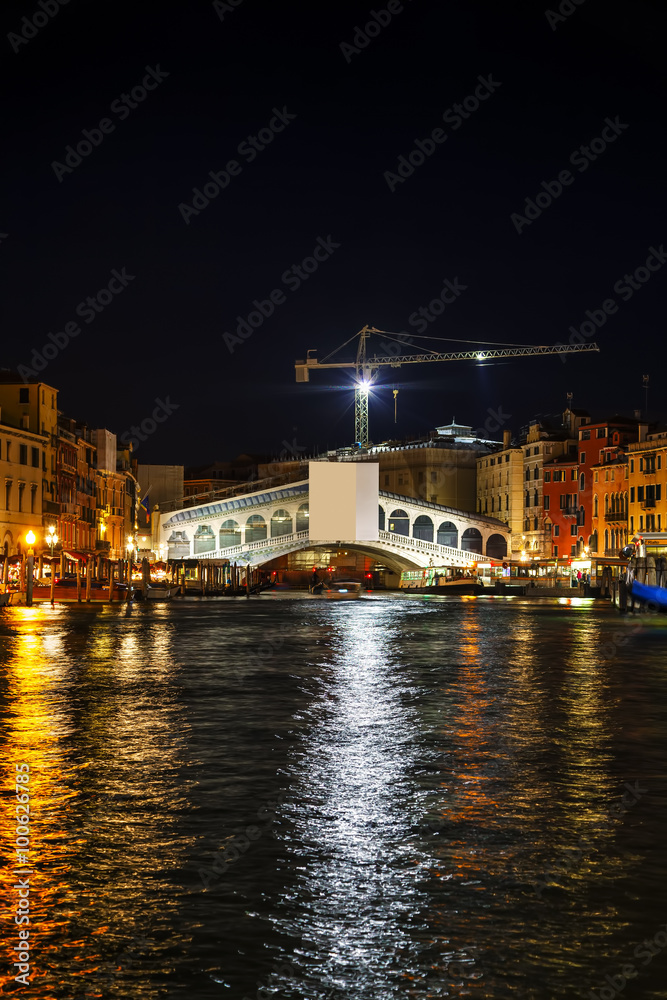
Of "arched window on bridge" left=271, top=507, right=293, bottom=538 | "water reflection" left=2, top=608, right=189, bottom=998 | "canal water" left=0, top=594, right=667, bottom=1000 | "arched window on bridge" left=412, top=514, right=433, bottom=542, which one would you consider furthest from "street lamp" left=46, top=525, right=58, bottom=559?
"canal water" left=0, top=594, right=667, bottom=1000

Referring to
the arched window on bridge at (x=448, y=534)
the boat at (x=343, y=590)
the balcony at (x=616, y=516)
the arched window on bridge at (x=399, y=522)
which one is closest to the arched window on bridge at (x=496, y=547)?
the arched window on bridge at (x=448, y=534)

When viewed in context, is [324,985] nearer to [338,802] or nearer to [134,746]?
[338,802]

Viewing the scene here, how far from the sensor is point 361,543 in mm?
71938

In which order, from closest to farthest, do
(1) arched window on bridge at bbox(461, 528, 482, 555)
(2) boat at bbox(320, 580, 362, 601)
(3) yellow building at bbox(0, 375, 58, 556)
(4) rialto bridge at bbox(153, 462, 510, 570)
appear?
1. (3) yellow building at bbox(0, 375, 58, 556)
2. (2) boat at bbox(320, 580, 362, 601)
3. (4) rialto bridge at bbox(153, 462, 510, 570)
4. (1) arched window on bridge at bbox(461, 528, 482, 555)

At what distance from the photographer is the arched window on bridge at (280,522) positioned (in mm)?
82188

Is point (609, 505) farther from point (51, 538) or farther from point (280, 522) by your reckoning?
point (51, 538)

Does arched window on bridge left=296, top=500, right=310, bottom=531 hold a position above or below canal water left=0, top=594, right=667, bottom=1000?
above

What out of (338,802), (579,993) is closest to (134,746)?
(338,802)

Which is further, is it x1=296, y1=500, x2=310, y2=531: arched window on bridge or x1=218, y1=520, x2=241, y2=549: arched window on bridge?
x1=296, y1=500, x2=310, y2=531: arched window on bridge

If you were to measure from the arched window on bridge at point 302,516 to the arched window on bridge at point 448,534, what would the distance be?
985 cm

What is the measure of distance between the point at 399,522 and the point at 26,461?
3693cm

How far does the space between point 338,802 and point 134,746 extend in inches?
110

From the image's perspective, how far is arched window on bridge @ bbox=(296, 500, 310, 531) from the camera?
272 feet

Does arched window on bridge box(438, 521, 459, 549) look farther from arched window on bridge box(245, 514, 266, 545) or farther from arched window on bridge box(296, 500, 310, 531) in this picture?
arched window on bridge box(245, 514, 266, 545)
